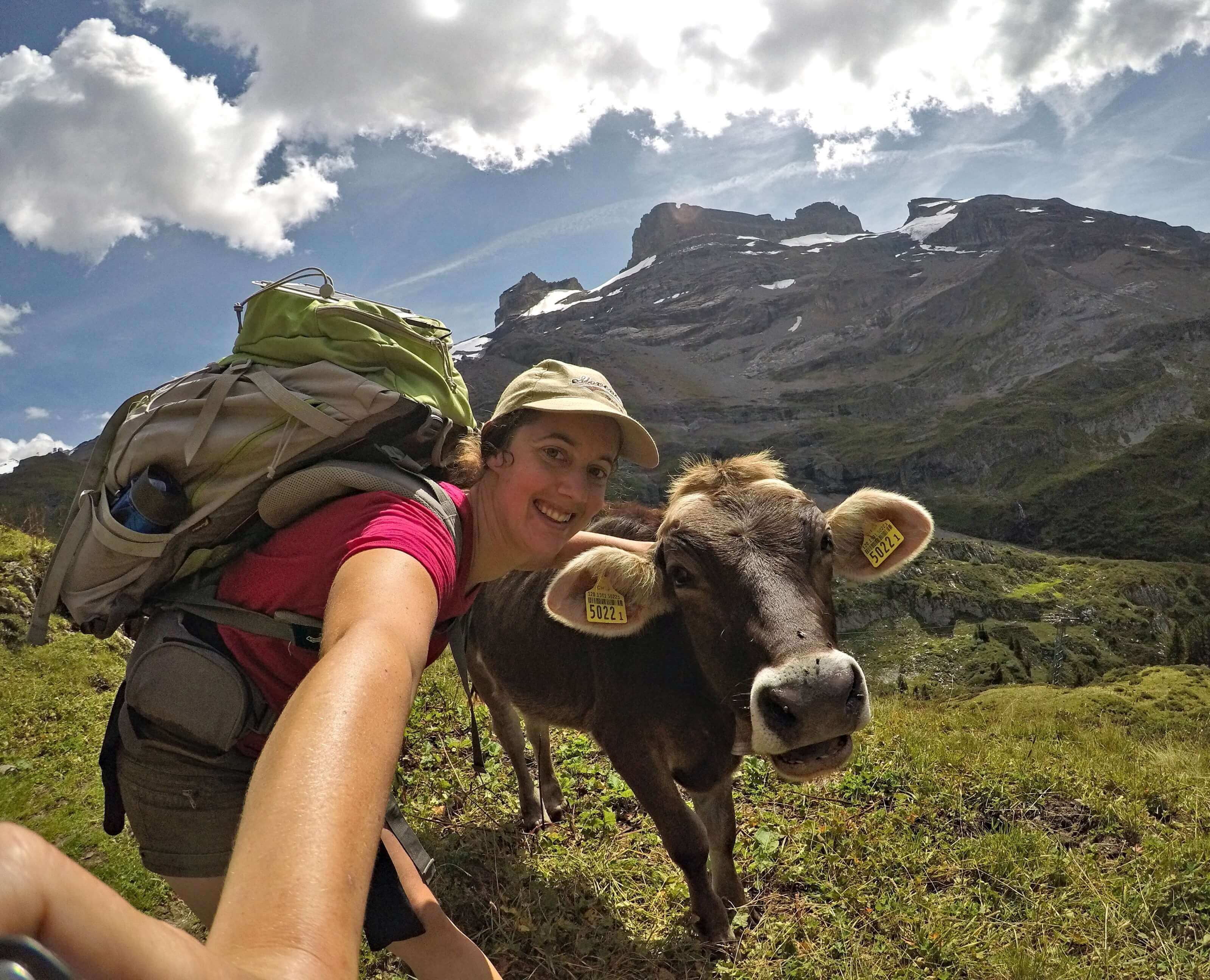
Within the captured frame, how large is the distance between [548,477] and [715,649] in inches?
55.4

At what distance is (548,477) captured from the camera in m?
3.20

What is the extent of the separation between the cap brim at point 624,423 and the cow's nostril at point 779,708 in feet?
3.89

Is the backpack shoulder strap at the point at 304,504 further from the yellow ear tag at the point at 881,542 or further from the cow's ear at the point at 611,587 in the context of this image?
the yellow ear tag at the point at 881,542

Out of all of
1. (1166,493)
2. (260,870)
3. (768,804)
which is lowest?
(1166,493)

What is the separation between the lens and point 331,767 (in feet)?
4.06

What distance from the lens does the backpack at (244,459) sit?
233cm

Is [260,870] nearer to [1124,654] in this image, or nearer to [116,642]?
[116,642]

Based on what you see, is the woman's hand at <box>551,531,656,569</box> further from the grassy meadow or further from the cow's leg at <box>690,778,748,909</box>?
the grassy meadow

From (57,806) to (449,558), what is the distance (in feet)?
22.2

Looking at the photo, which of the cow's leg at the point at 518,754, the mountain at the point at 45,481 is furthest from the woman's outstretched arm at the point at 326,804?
the mountain at the point at 45,481

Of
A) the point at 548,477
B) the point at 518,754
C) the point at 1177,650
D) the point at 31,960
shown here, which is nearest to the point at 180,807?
the point at 548,477

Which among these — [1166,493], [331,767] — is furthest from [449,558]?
[1166,493]

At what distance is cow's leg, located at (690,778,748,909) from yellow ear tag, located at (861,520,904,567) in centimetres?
183

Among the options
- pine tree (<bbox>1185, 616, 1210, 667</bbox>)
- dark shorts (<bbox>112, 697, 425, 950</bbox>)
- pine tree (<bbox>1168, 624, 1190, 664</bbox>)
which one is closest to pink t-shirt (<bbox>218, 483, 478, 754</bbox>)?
dark shorts (<bbox>112, 697, 425, 950</bbox>)
